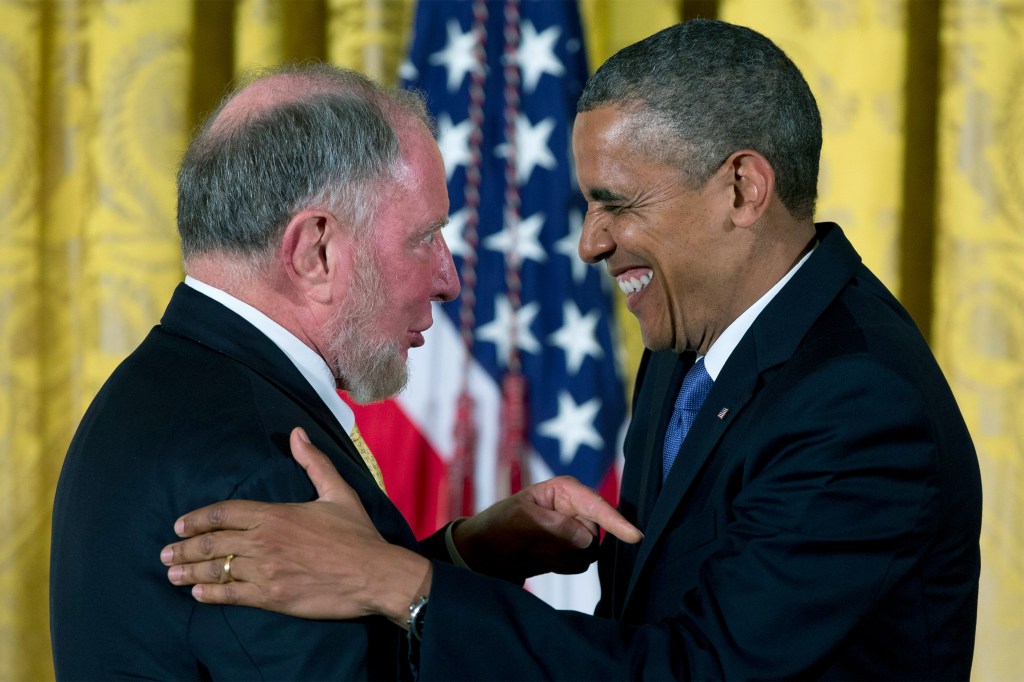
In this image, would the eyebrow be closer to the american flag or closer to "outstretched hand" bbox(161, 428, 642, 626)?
"outstretched hand" bbox(161, 428, 642, 626)

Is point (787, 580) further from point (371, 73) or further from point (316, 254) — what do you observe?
point (371, 73)

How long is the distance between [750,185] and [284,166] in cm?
70

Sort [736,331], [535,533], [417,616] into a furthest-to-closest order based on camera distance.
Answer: [535,533] < [736,331] < [417,616]

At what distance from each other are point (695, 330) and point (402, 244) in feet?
1.67

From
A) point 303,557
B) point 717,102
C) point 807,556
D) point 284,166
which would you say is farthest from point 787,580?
point 284,166

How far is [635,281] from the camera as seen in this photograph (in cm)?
191

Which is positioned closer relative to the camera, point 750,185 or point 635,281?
point 750,185

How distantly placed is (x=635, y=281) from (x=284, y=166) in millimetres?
640

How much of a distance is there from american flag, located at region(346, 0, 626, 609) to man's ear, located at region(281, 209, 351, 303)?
Result: 150cm

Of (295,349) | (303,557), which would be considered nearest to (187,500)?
(303,557)

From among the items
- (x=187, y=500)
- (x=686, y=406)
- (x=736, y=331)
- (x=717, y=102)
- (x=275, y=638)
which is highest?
(x=717, y=102)

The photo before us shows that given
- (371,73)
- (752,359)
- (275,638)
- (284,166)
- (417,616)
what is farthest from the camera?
(371,73)

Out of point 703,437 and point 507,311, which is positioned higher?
point 507,311

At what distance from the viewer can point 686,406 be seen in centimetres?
190
